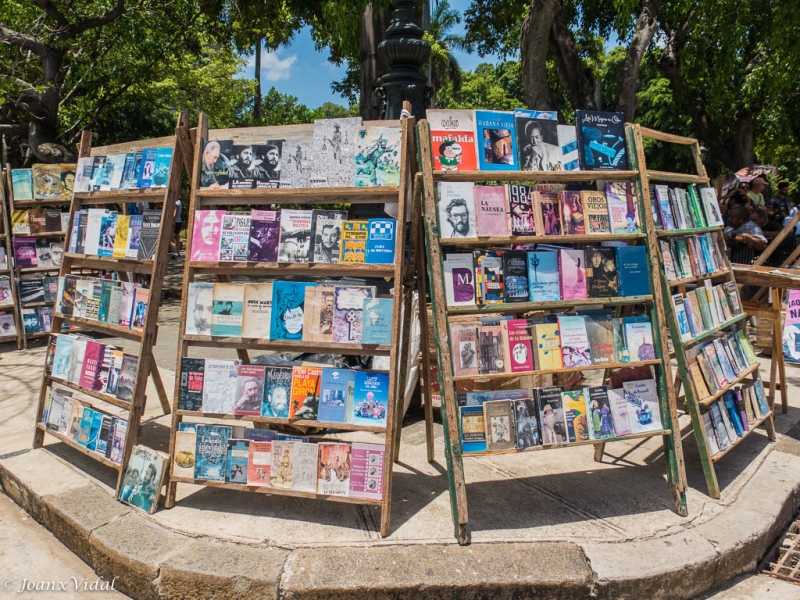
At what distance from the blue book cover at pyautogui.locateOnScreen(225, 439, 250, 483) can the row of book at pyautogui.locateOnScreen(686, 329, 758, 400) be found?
2560mm

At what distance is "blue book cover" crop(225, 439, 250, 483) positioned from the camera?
313cm

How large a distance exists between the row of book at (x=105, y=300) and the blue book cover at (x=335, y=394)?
1.21 meters

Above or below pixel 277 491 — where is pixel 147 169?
above

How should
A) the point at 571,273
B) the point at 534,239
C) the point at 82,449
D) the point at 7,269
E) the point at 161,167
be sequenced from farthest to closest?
the point at 7,269
the point at 82,449
the point at 161,167
the point at 571,273
the point at 534,239

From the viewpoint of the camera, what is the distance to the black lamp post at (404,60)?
14.7ft

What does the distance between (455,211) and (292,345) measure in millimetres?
1126

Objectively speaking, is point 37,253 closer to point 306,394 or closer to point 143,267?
point 143,267

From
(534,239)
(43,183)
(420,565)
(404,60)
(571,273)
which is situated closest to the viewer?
(420,565)

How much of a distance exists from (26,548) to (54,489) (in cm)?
37

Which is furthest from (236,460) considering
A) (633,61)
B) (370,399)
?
(633,61)

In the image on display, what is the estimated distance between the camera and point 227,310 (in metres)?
3.21

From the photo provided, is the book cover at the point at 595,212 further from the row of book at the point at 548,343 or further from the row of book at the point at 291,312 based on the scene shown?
the row of book at the point at 291,312

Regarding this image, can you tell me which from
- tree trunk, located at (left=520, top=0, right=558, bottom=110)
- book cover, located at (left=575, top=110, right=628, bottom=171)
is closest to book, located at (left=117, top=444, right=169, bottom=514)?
book cover, located at (left=575, top=110, right=628, bottom=171)

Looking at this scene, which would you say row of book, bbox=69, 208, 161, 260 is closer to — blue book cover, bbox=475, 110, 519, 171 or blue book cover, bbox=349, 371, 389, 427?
blue book cover, bbox=349, 371, 389, 427
